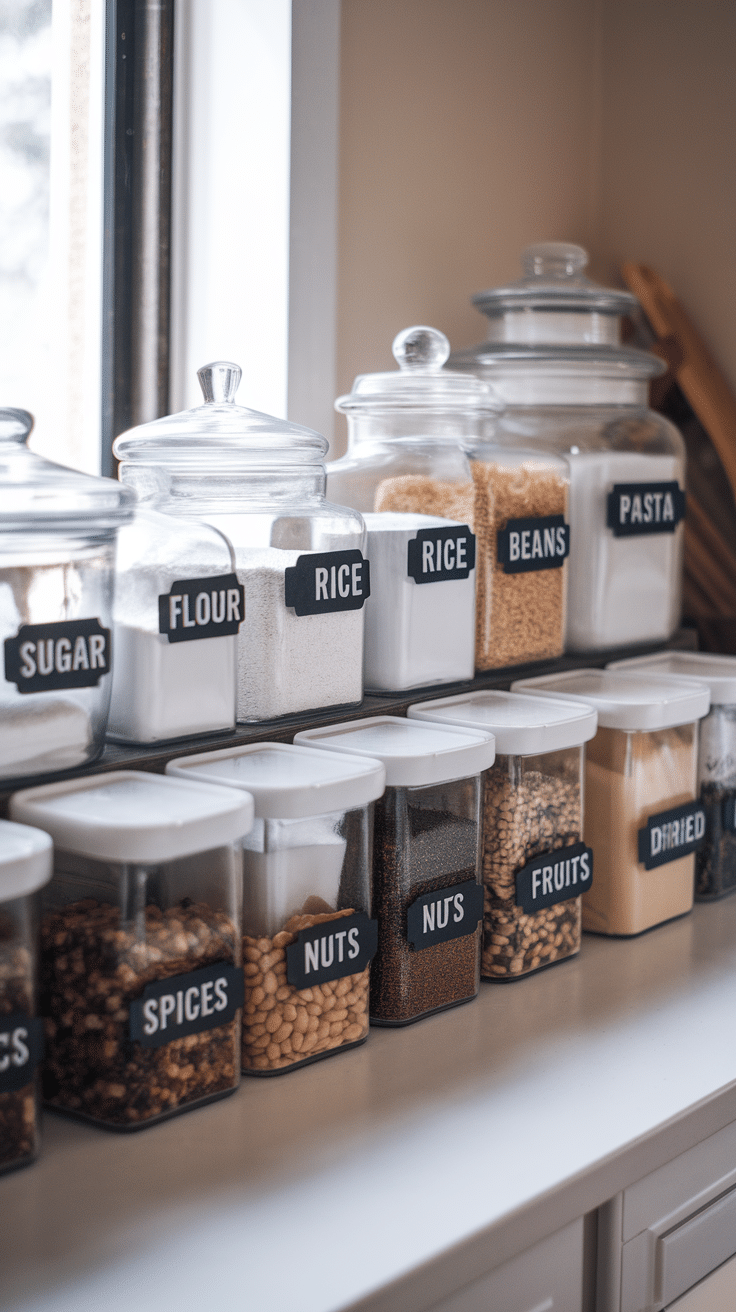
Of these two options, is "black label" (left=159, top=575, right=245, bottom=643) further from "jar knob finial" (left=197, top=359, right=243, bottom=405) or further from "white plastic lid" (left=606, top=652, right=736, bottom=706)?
"white plastic lid" (left=606, top=652, right=736, bottom=706)

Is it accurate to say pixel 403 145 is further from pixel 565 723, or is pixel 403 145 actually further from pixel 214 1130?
pixel 214 1130

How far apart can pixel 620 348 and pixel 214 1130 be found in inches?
39.0

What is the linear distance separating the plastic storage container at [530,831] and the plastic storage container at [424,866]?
0.04m

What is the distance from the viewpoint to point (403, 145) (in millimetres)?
1537

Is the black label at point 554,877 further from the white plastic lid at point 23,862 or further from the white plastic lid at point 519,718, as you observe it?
the white plastic lid at point 23,862

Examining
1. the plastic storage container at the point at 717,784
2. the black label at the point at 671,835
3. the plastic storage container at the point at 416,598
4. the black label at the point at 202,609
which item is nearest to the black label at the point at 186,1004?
the black label at the point at 202,609

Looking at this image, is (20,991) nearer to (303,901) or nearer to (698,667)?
(303,901)

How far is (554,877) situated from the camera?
1172 mm

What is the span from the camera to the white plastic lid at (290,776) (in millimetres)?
943

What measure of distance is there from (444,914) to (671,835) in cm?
31

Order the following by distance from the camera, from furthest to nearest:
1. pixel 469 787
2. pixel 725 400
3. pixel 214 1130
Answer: pixel 725 400 < pixel 469 787 < pixel 214 1130

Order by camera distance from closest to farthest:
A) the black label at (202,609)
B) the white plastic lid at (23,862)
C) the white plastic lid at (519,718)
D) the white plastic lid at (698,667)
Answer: the white plastic lid at (23,862) < the black label at (202,609) < the white plastic lid at (519,718) < the white plastic lid at (698,667)

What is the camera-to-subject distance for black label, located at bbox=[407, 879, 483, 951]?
1.05 m

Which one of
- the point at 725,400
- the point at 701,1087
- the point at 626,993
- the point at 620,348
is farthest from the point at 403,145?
the point at 701,1087
